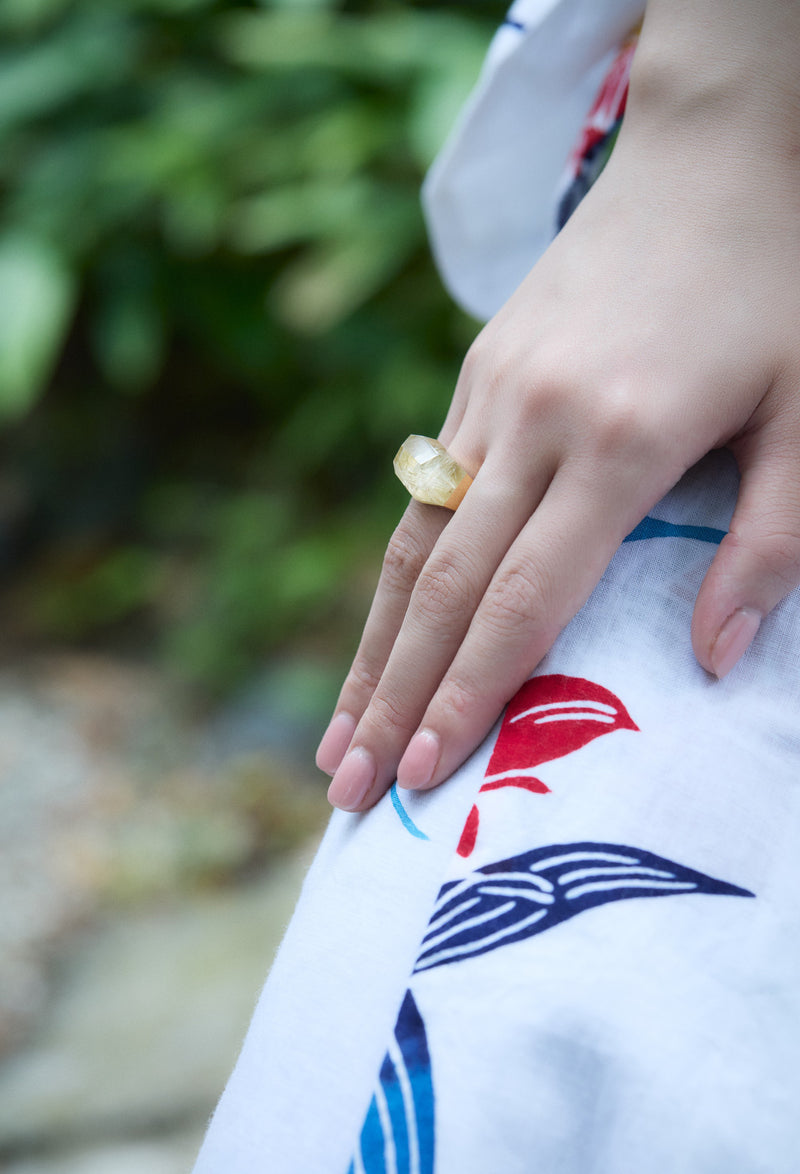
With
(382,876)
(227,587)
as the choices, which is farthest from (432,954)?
(227,587)

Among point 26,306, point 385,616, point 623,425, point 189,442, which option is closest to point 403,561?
point 385,616

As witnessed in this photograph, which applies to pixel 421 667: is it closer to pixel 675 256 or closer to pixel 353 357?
pixel 675 256

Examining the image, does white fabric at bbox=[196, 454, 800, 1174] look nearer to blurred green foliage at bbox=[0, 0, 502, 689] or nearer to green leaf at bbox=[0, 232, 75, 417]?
blurred green foliage at bbox=[0, 0, 502, 689]

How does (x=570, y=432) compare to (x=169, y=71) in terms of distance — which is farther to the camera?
(x=169, y=71)

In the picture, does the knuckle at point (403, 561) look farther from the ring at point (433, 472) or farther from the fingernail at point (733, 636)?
the fingernail at point (733, 636)

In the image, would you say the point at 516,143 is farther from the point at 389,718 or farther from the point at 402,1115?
the point at 402,1115

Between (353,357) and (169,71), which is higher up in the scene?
(169,71)
